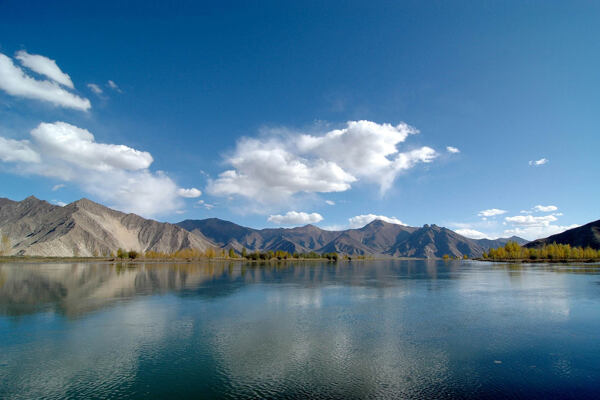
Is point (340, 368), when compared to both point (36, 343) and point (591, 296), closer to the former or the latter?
point (36, 343)

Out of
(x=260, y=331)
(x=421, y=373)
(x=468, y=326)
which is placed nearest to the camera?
(x=421, y=373)

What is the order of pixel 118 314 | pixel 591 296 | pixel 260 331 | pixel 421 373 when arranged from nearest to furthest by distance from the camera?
pixel 421 373 < pixel 260 331 < pixel 118 314 < pixel 591 296

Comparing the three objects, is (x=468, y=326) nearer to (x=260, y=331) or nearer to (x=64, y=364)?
(x=260, y=331)

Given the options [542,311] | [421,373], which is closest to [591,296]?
[542,311]

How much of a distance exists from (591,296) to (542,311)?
2368 cm

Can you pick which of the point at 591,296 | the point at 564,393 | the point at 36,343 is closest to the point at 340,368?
the point at 564,393

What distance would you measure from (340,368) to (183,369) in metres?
12.0

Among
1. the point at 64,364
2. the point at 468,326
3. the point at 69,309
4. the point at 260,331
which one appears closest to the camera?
the point at 64,364

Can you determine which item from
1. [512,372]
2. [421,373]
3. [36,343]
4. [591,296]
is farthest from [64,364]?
[591,296]

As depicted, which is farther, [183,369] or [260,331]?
[260,331]

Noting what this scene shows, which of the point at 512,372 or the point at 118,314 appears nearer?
the point at 512,372

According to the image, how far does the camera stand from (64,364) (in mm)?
25844

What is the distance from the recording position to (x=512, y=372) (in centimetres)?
2445

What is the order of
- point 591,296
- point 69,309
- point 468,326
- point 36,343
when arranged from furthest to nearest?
1. point 591,296
2. point 69,309
3. point 468,326
4. point 36,343
